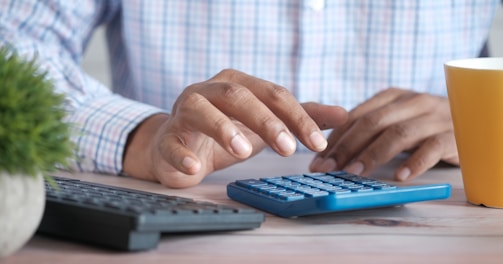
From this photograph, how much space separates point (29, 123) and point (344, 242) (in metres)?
0.26

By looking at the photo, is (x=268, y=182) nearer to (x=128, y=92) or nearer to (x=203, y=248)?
(x=203, y=248)

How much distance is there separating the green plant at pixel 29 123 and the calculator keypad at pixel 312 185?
0.83ft

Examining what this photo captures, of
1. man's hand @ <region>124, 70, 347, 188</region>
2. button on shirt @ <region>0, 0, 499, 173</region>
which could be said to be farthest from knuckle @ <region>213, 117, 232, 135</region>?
button on shirt @ <region>0, 0, 499, 173</region>

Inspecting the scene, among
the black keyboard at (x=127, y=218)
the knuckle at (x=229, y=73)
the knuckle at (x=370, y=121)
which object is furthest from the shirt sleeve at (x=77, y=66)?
the black keyboard at (x=127, y=218)

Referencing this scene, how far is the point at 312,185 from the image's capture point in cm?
79

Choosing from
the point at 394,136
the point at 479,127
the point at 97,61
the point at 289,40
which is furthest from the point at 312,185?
the point at 97,61

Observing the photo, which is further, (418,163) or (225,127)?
(418,163)

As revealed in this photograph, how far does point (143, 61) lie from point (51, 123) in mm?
943

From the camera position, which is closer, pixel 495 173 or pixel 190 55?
pixel 495 173

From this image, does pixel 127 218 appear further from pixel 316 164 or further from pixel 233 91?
pixel 316 164

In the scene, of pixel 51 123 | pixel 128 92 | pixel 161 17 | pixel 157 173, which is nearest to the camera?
pixel 51 123

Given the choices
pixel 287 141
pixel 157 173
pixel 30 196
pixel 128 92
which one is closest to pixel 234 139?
pixel 287 141

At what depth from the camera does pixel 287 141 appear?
804 mm

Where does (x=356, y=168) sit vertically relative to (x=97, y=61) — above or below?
above
